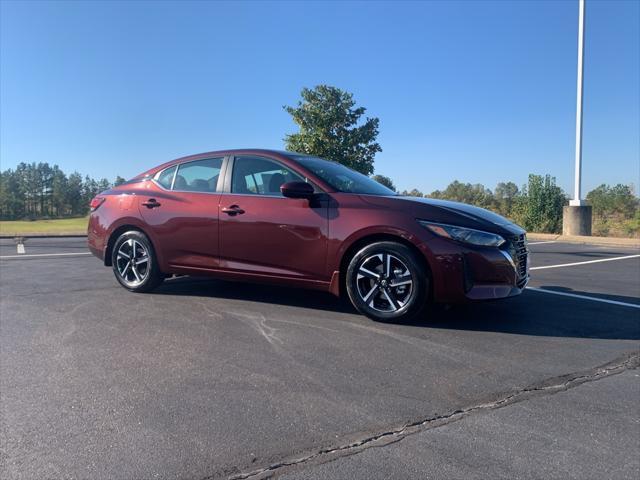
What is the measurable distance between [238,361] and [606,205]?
31559mm

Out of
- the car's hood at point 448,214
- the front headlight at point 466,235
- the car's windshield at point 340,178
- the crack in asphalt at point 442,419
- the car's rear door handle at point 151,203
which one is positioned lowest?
the crack in asphalt at point 442,419

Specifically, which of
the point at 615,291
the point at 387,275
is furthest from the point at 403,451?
the point at 615,291

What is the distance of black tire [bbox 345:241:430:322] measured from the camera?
441cm

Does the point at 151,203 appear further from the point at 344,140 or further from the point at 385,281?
the point at 344,140

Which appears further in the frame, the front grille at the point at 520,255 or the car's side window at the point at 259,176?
the car's side window at the point at 259,176

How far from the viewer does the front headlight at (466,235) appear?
4363mm

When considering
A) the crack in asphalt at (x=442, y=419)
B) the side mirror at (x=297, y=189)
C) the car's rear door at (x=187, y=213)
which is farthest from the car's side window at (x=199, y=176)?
the crack in asphalt at (x=442, y=419)

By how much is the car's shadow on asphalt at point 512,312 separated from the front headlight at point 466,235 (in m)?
0.54

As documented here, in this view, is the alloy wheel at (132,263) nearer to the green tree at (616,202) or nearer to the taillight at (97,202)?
the taillight at (97,202)

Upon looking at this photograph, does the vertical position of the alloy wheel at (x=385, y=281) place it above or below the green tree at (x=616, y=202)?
below

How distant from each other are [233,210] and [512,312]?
9.91ft

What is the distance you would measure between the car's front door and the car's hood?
638 millimetres

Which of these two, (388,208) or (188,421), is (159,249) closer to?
(388,208)

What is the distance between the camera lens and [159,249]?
19.1 ft
